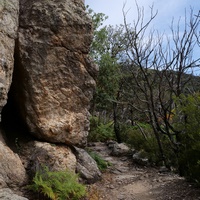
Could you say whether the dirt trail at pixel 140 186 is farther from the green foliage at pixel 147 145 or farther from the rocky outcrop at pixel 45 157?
the rocky outcrop at pixel 45 157

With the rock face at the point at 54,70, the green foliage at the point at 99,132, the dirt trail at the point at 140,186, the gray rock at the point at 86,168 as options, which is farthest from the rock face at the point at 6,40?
the green foliage at the point at 99,132

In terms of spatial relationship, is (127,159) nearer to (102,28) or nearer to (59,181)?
(59,181)

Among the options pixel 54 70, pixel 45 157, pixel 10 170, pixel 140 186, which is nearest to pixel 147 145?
pixel 140 186

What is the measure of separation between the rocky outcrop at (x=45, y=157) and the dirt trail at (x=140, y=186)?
0.76 metres

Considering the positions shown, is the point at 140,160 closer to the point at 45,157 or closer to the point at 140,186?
the point at 140,186

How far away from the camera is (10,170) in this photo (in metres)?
4.71

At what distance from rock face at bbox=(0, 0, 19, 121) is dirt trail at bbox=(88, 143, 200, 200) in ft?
8.46

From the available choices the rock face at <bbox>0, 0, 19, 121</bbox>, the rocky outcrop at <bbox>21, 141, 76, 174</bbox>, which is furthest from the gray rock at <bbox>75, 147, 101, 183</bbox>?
the rock face at <bbox>0, 0, 19, 121</bbox>

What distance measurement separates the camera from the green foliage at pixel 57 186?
4297 millimetres

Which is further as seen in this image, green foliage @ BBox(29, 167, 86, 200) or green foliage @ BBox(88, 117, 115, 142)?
green foliage @ BBox(88, 117, 115, 142)

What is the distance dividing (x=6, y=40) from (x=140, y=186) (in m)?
4.27

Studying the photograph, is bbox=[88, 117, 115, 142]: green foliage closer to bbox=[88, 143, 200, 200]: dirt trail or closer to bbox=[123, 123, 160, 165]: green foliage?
bbox=[123, 123, 160, 165]: green foliage

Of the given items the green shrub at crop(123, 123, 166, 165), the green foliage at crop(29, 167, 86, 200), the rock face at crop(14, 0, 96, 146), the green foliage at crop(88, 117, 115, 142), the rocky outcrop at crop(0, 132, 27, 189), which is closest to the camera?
the green foliage at crop(29, 167, 86, 200)

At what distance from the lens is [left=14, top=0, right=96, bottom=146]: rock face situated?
550cm
